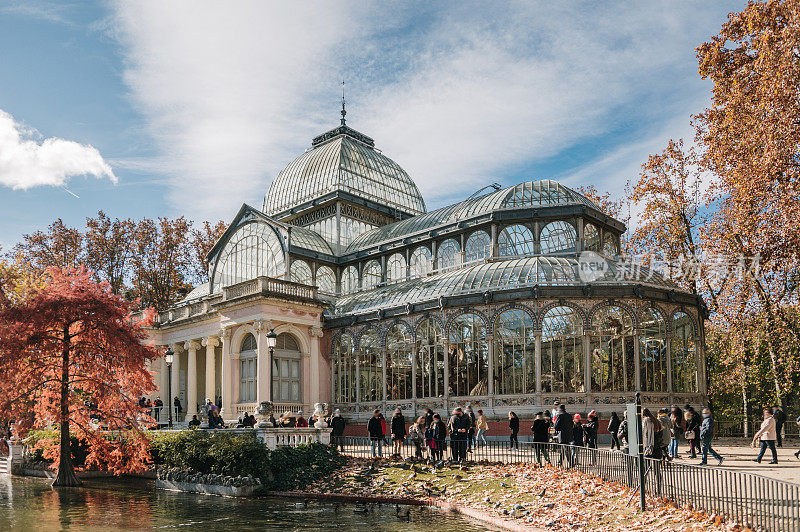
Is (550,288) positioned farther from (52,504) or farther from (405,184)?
(405,184)

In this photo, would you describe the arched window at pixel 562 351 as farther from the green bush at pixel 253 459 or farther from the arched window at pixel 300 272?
the arched window at pixel 300 272

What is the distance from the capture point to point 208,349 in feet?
127

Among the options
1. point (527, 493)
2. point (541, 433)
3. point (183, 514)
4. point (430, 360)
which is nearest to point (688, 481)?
point (527, 493)

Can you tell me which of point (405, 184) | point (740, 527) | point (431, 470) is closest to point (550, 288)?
point (431, 470)

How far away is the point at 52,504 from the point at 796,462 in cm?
2082

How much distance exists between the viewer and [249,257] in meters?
40.8

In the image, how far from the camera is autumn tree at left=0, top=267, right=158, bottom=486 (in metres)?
24.0

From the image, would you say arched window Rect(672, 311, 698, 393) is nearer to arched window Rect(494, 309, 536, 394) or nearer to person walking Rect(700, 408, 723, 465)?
arched window Rect(494, 309, 536, 394)

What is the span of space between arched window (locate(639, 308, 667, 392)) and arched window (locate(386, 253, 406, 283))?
13806mm

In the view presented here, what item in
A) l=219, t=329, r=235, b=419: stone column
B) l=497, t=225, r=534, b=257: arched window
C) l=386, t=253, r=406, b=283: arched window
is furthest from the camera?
l=386, t=253, r=406, b=283: arched window

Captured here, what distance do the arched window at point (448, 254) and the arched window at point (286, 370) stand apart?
8.34 metres

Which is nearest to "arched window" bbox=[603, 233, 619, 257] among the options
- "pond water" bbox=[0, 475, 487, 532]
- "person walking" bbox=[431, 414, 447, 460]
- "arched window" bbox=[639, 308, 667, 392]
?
"arched window" bbox=[639, 308, 667, 392]

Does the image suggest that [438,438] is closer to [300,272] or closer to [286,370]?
[286,370]

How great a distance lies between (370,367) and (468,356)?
232 inches
